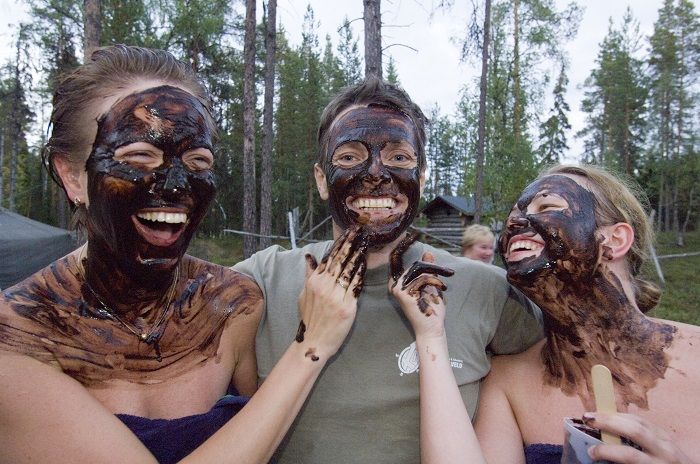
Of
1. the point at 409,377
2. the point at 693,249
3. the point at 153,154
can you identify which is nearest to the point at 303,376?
the point at 409,377

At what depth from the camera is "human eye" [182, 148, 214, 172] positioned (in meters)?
1.85

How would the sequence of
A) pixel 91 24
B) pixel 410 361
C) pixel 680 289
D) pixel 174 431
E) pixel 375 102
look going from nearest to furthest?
1. pixel 174 431
2. pixel 410 361
3. pixel 375 102
4. pixel 91 24
5. pixel 680 289

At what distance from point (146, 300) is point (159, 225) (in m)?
0.31

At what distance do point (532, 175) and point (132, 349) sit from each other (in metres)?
16.6

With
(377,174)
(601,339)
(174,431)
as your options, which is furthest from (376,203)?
(174,431)

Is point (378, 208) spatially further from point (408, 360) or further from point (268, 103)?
point (268, 103)

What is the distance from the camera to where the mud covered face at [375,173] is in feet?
6.98

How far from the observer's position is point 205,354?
6.35 feet

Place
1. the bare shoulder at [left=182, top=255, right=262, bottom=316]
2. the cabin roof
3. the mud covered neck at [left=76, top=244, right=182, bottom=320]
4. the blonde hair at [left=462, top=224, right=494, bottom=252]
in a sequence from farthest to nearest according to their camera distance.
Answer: the cabin roof
the blonde hair at [left=462, top=224, right=494, bottom=252]
the bare shoulder at [left=182, top=255, right=262, bottom=316]
the mud covered neck at [left=76, top=244, right=182, bottom=320]

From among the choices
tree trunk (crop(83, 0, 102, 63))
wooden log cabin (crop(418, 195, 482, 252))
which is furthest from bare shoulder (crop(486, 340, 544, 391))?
wooden log cabin (crop(418, 195, 482, 252))

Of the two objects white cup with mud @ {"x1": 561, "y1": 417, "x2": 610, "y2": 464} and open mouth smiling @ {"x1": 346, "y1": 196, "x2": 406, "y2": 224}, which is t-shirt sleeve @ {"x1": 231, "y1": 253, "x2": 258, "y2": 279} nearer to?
open mouth smiling @ {"x1": 346, "y1": 196, "x2": 406, "y2": 224}

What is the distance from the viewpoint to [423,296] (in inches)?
73.0

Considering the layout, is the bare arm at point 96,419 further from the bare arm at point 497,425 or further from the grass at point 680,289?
the grass at point 680,289

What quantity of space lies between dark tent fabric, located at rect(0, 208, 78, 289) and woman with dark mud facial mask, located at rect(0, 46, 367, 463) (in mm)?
9845
